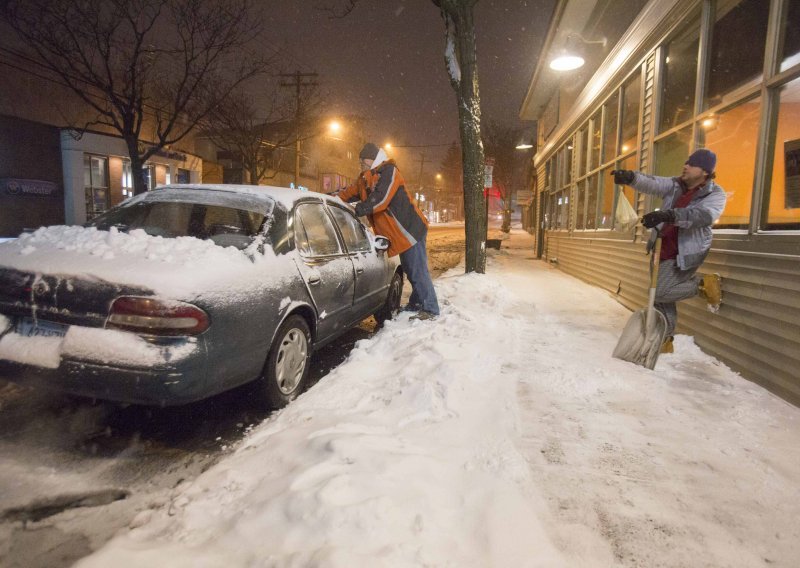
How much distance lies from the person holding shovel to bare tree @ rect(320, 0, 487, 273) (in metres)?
4.92

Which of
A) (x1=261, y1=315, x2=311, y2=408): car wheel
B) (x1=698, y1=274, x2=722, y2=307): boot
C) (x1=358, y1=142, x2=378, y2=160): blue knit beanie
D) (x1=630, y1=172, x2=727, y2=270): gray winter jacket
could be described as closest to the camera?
(x1=261, y1=315, x2=311, y2=408): car wheel

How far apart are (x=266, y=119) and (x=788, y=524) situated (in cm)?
3079

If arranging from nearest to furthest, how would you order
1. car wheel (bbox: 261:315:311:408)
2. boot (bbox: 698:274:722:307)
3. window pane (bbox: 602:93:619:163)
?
car wheel (bbox: 261:315:311:408) < boot (bbox: 698:274:722:307) < window pane (bbox: 602:93:619:163)

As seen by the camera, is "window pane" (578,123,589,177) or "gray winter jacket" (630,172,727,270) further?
"window pane" (578,123,589,177)

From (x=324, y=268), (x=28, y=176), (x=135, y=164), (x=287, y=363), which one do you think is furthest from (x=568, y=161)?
(x=28, y=176)

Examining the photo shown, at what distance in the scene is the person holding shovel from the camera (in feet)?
11.8

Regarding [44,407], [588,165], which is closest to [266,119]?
[588,165]

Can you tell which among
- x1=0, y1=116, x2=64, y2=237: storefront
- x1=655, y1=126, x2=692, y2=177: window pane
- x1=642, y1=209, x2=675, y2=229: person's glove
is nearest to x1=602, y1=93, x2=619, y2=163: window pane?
x1=655, y1=126, x2=692, y2=177: window pane

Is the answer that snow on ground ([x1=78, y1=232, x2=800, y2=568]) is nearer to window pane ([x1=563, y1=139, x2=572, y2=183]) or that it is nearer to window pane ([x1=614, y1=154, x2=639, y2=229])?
window pane ([x1=614, y1=154, x2=639, y2=229])

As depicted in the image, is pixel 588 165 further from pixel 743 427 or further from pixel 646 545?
pixel 646 545

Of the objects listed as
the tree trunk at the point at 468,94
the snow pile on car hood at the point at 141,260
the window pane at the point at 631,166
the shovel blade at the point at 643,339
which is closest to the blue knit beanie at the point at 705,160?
the shovel blade at the point at 643,339

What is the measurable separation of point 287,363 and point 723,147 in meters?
5.84

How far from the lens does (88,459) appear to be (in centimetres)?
259

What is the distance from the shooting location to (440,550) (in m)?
1.80
